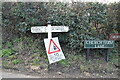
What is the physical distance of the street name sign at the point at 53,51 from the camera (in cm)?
428

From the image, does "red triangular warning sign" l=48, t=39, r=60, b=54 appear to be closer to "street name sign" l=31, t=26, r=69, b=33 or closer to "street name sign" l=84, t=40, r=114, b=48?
"street name sign" l=31, t=26, r=69, b=33

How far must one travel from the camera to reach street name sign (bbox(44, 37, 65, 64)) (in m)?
4.28

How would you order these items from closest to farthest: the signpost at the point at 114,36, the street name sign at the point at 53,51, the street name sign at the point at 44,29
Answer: the street name sign at the point at 53,51 < the street name sign at the point at 44,29 < the signpost at the point at 114,36

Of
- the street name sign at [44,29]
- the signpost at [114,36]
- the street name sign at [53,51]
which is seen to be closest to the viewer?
the street name sign at [53,51]

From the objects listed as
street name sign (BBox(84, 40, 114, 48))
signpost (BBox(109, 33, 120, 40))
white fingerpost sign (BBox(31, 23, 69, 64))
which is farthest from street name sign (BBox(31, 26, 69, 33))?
signpost (BBox(109, 33, 120, 40))

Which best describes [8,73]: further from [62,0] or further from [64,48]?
[62,0]

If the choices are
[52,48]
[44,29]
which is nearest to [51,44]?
[52,48]

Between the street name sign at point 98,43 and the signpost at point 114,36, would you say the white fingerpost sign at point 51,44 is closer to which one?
the street name sign at point 98,43

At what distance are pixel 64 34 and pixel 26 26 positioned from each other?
133cm

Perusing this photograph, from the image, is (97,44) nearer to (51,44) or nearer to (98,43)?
(98,43)

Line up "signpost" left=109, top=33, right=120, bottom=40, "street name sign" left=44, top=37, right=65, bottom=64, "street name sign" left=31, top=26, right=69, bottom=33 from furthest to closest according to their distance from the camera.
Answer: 1. "signpost" left=109, top=33, right=120, bottom=40
2. "street name sign" left=31, top=26, right=69, bottom=33
3. "street name sign" left=44, top=37, right=65, bottom=64

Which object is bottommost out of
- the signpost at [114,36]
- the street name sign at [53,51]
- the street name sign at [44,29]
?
the street name sign at [53,51]

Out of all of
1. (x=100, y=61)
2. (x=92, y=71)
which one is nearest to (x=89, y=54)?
(x=100, y=61)

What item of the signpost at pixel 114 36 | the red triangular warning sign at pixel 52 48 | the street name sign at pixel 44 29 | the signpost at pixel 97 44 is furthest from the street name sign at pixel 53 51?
the signpost at pixel 114 36
